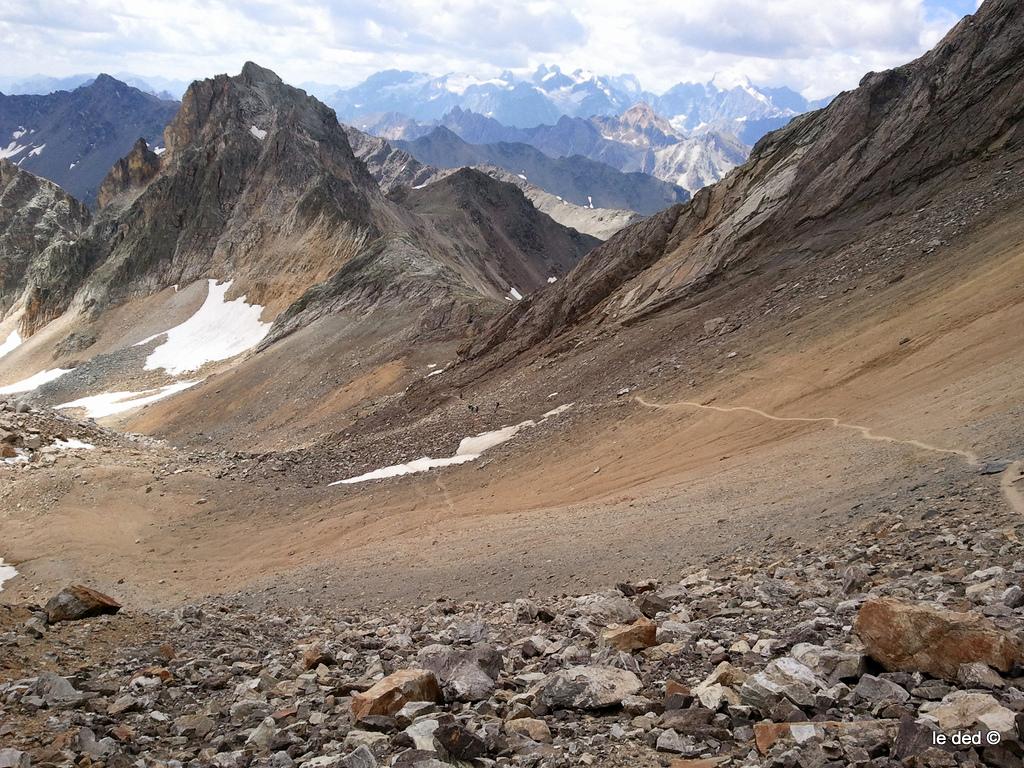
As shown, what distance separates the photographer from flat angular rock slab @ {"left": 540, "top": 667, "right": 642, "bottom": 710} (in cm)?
669

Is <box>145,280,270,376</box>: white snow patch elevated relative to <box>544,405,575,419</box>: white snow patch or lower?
Result: elevated

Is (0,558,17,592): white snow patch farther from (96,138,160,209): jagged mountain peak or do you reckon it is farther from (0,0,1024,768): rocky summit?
(96,138,160,209): jagged mountain peak

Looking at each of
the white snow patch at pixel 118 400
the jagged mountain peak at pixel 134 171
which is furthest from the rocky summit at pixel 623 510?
the jagged mountain peak at pixel 134 171

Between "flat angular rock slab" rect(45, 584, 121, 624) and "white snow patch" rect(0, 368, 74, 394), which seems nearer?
"flat angular rock slab" rect(45, 584, 121, 624)

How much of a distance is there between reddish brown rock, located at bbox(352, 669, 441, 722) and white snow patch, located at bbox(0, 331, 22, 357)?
319 feet

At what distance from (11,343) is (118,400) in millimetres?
44440

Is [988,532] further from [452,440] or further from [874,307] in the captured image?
[452,440]

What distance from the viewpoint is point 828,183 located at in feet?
92.0

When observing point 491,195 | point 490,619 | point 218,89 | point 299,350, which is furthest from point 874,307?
point 491,195

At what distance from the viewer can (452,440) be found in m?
25.5

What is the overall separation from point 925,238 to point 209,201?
81.2m

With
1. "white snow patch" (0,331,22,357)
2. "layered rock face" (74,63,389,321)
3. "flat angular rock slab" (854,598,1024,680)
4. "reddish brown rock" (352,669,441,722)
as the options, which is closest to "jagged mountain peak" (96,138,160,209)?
"layered rock face" (74,63,389,321)

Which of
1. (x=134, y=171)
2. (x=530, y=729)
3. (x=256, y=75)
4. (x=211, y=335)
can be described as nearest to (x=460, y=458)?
(x=530, y=729)

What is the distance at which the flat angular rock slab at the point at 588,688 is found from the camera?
6688 millimetres
